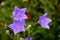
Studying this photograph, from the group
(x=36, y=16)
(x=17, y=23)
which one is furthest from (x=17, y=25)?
(x=36, y=16)

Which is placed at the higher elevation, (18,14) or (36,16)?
→ (36,16)

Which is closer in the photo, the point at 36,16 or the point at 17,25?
the point at 17,25

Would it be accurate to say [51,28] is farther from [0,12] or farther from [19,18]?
[19,18]

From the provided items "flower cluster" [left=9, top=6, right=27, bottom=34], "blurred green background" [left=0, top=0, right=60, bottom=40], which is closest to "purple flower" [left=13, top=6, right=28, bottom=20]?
"flower cluster" [left=9, top=6, right=27, bottom=34]

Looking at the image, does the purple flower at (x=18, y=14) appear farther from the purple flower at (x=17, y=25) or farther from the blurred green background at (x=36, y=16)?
the blurred green background at (x=36, y=16)

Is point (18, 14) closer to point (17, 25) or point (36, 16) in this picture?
point (17, 25)

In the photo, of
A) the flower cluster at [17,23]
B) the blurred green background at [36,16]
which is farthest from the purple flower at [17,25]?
the blurred green background at [36,16]

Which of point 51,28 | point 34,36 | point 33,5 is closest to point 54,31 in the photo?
point 51,28

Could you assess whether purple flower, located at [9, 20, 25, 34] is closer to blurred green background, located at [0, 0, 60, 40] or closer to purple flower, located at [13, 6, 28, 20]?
purple flower, located at [13, 6, 28, 20]
